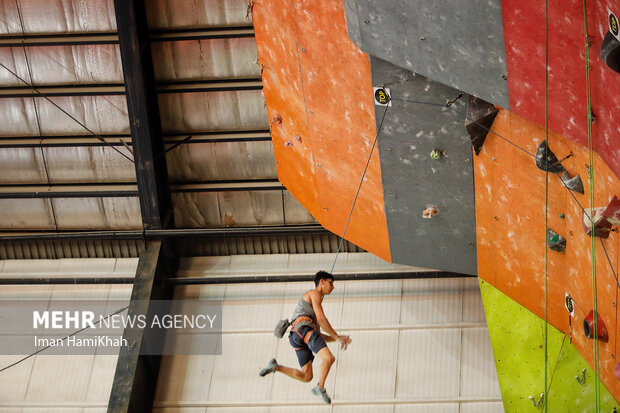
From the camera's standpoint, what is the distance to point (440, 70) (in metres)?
9.93

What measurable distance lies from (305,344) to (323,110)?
3392 mm

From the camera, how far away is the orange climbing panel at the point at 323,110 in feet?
36.9

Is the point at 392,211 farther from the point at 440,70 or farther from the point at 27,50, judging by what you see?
the point at 27,50

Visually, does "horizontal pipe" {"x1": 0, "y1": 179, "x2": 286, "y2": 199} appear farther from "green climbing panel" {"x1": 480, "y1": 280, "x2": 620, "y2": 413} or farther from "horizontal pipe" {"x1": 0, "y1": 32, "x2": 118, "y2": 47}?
"green climbing panel" {"x1": 480, "y1": 280, "x2": 620, "y2": 413}

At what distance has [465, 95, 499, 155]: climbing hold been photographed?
10477 mm

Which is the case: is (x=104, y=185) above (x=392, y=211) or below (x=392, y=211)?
above

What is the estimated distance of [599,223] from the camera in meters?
9.12

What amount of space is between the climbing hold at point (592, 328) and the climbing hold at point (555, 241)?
891 millimetres

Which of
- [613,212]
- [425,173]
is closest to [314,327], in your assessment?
[425,173]

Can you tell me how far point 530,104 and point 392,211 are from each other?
3.62 metres

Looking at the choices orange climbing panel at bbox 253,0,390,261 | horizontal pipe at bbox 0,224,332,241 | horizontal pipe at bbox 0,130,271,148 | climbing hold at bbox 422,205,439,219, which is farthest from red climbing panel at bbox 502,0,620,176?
horizontal pipe at bbox 0,130,271,148

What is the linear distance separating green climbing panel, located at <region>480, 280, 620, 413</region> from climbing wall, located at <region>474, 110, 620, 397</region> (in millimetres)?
297

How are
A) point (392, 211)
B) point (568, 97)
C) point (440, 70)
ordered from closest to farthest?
1. point (568, 97)
2. point (440, 70)
3. point (392, 211)

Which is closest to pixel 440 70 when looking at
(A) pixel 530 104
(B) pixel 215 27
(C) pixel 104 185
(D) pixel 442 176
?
(A) pixel 530 104
